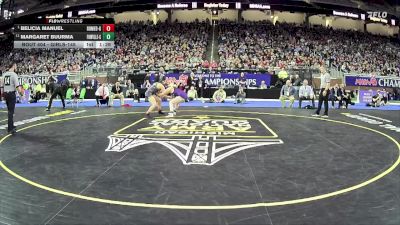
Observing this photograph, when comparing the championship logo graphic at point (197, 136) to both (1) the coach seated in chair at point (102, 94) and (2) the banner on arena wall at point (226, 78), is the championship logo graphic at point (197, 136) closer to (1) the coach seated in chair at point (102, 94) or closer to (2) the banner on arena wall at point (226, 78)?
(1) the coach seated in chair at point (102, 94)

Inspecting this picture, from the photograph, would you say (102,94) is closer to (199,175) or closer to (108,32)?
(108,32)

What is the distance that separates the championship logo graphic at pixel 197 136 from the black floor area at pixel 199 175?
1.1 inches

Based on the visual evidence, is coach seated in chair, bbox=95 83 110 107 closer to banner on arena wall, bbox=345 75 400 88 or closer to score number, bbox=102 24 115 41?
score number, bbox=102 24 115 41

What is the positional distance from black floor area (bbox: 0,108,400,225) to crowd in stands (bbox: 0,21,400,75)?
64.0 feet

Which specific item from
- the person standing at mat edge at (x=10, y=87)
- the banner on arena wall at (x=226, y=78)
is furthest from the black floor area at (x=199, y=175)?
the banner on arena wall at (x=226, y=78)

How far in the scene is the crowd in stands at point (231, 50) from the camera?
32906mm

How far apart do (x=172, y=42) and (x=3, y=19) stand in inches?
655

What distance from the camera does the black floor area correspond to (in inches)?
192

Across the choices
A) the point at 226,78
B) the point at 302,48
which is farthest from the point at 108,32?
the point at 302,48

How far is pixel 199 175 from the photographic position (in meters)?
6.57

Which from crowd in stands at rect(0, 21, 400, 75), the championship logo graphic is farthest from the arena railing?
the championship logo graphic

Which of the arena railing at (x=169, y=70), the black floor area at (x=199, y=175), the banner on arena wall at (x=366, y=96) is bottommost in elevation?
the black floor area at (x=199, y=175)
